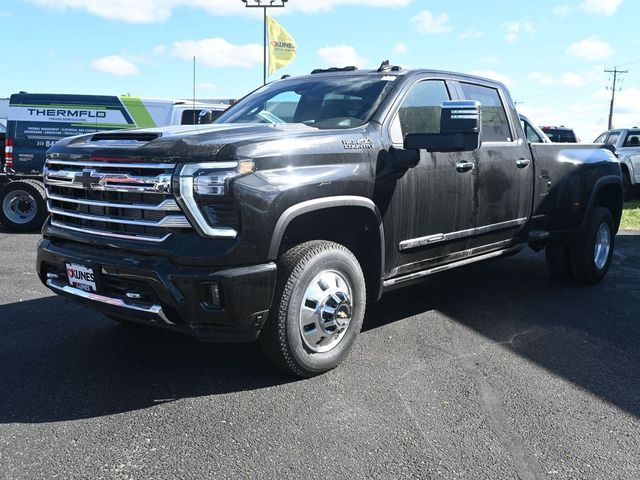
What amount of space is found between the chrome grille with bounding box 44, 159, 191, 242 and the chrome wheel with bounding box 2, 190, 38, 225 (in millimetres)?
7711

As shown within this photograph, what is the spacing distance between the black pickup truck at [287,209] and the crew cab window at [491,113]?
29 mm

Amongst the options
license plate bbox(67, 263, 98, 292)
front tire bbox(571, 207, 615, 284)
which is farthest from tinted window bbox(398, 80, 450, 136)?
front tire bbox(571, 207, 615, 284)

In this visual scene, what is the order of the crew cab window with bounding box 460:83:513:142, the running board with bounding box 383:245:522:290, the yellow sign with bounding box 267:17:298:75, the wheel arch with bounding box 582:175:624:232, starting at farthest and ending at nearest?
1. the yellow sign with bounding box 267:17:298:75
2. the wheel arch with bounding box 582:175:624:232
3. the crew cab window with bounding box 460:83:513:142
4. the running board with bounding box 383:245:522:290

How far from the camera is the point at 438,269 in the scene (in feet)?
15.3

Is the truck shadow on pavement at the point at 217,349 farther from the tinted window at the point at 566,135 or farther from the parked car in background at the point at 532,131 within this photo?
the tinted window at the point at 566,135

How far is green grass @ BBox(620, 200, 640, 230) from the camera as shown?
12.1 metres

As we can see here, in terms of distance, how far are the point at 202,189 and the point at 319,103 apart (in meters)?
1.72

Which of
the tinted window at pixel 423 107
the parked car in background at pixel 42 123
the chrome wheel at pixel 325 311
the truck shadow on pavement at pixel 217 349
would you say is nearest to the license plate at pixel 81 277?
the truck shadow on pavement at pixel 217 349

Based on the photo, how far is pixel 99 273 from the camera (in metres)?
3.41

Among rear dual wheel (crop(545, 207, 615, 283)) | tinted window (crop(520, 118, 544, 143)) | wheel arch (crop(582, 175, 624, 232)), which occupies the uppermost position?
tinted window (crop(520, 118, 544, 143))

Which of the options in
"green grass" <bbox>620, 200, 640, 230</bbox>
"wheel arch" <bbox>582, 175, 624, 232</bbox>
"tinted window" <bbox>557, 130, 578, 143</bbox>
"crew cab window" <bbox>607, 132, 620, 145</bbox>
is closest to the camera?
"wheel arch" <bbox>582, 175, 624, 232</bbox>

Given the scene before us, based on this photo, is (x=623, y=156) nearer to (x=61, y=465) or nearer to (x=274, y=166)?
(x=274, y=166)

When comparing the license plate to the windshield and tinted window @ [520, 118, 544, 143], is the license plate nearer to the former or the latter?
the windshield

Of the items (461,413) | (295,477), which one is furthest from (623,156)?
(295,477)
